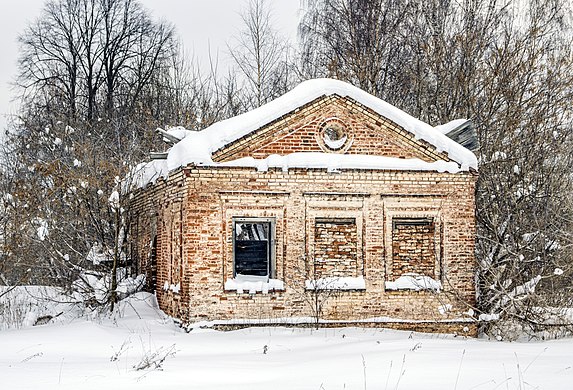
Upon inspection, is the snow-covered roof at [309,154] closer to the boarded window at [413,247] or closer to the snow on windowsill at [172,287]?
the boarded window at [413,247]

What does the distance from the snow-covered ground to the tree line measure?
4.00 m

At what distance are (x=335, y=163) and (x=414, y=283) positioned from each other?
296 cm

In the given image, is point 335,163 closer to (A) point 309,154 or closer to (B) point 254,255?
(A) point 309,154

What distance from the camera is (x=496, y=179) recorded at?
21.8 meters

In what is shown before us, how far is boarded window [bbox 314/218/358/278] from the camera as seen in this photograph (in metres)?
16.5

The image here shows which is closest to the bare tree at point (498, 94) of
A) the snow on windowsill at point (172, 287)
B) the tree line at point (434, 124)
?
the tree line at point (434, 124)

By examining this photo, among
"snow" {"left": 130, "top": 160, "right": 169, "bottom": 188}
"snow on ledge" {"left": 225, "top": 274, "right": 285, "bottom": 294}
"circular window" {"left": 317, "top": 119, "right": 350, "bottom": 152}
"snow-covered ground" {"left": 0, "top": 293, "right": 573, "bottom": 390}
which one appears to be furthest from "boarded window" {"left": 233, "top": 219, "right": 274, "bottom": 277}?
"snow" {"left": 130, "top": 160, "right": 169, "bottom": 188}

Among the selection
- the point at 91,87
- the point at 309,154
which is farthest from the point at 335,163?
the point at 91,87

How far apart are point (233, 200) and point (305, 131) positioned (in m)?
2.03

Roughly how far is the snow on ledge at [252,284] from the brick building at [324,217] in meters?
0.02

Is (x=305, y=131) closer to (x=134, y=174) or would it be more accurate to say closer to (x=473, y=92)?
(x=134, y=174)

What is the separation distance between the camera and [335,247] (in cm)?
1661

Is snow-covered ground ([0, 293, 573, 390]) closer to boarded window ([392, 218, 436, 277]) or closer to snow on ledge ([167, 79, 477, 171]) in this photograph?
boarded window ([392, 218, 436, 277])

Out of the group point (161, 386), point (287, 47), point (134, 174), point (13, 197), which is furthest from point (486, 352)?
point (287, 47)
